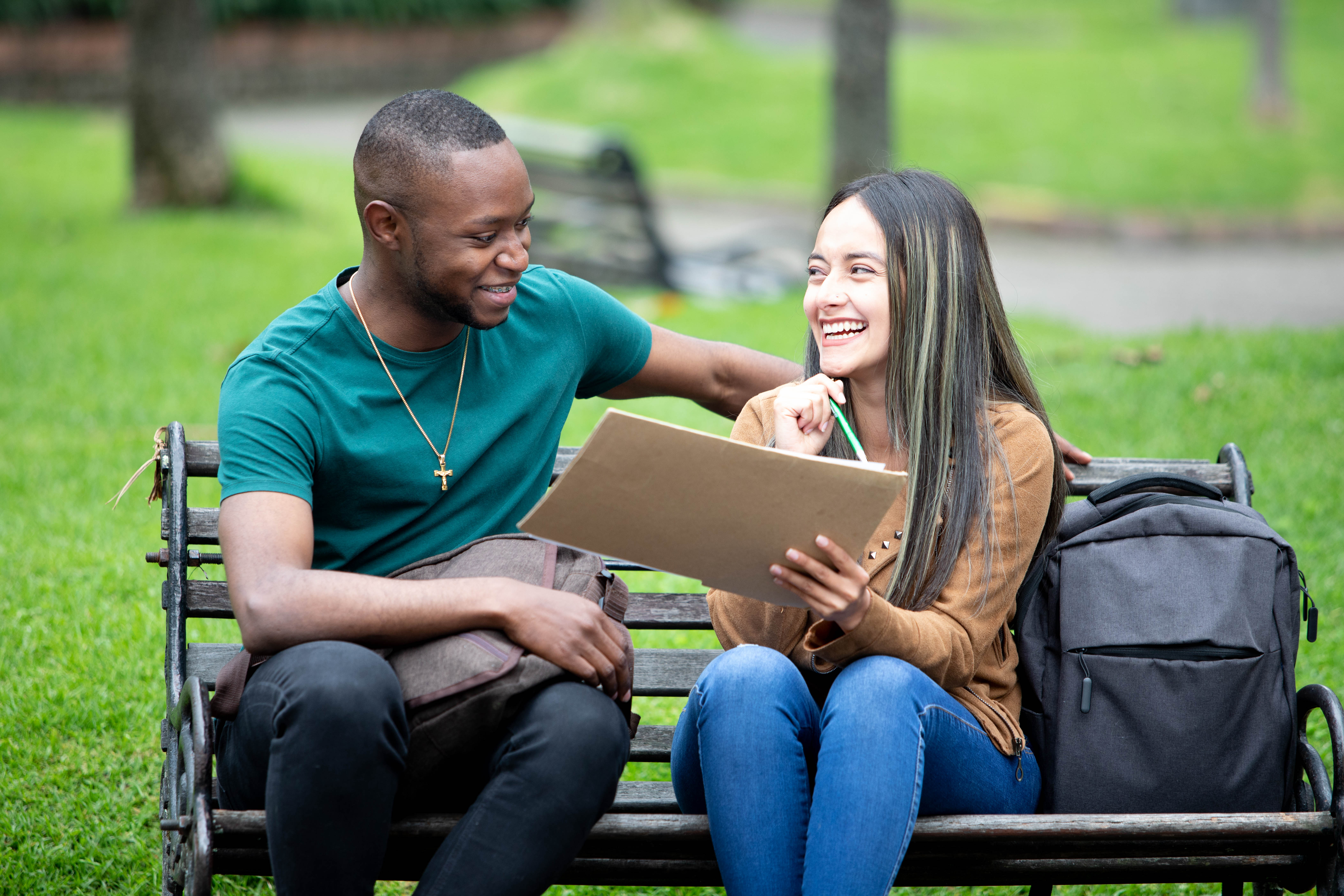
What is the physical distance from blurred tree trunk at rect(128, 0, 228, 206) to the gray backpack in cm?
902

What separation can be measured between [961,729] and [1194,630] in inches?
19.4

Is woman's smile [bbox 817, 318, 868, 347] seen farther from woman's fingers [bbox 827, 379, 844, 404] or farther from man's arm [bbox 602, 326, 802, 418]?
man's arm [bbox 602, 326, 802, 418]

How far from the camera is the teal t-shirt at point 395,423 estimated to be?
8.11ft

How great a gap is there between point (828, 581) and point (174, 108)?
9.11 meters

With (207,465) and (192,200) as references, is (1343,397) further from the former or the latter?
(192,200)

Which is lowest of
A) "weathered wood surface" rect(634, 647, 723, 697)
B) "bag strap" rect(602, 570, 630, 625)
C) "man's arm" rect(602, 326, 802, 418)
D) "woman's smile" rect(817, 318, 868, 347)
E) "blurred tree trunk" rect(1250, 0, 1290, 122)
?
"weathered wood surface" rect(634, 647, 723, 697)

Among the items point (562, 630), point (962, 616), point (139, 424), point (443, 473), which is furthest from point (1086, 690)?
point (139, 424)

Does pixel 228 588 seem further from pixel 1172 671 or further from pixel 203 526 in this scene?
pixel 1172 671

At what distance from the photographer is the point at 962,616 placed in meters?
2.55

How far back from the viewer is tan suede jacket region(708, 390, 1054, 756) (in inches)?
97.9

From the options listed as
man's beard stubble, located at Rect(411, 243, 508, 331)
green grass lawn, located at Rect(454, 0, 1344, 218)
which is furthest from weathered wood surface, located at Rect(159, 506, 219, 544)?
green grass lawn, located at Rect(454, 0, 1344, 218)

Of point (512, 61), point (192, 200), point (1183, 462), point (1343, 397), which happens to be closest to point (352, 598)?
point (1183, 462)

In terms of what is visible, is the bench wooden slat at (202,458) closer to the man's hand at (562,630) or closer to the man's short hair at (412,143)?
the man's hand at (562,630)

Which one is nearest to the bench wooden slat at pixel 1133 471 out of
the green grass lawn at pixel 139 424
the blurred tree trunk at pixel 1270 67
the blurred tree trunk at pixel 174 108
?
the green grass lawn at pixel 139 424
